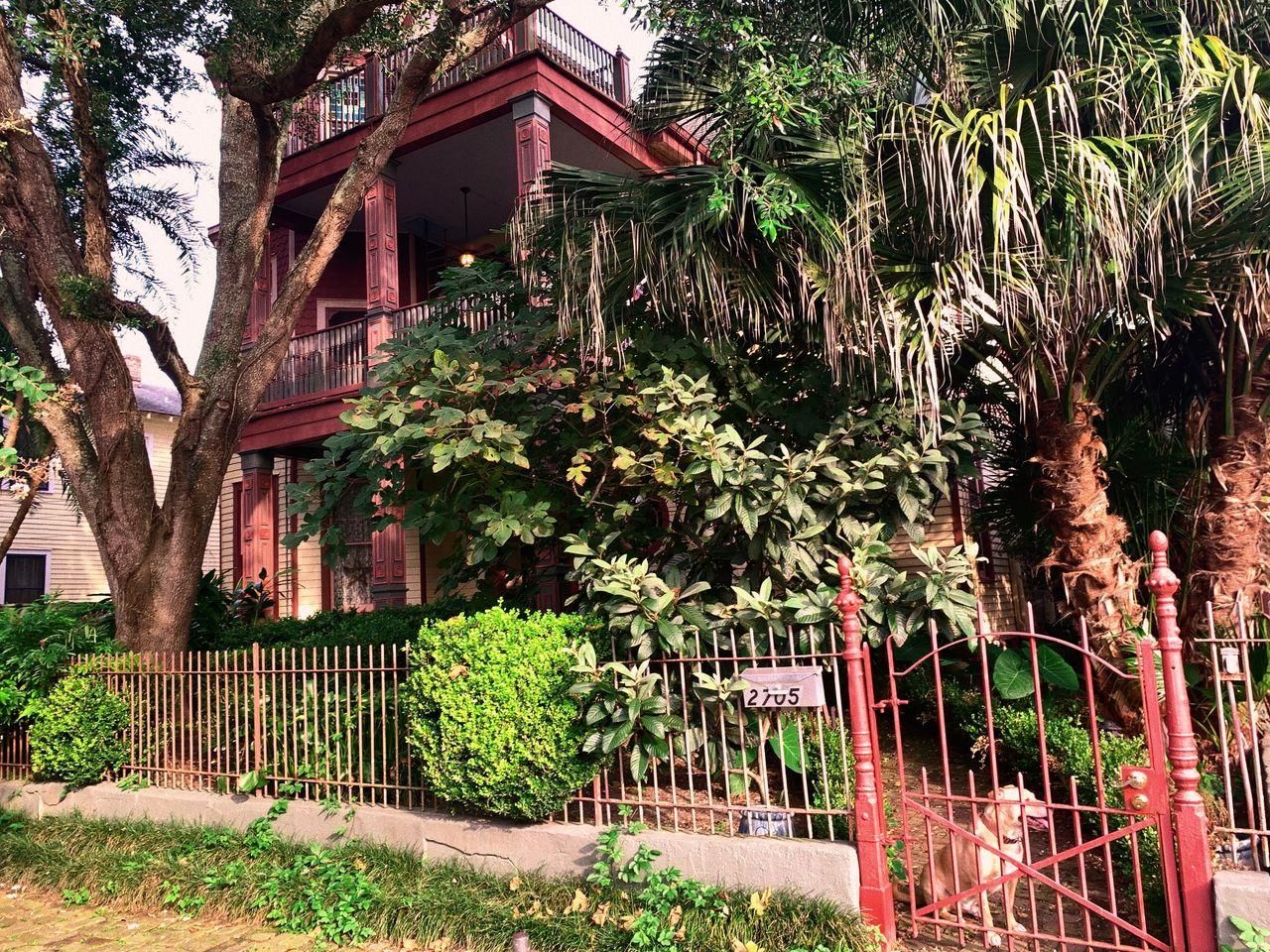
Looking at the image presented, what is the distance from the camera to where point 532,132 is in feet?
36.2

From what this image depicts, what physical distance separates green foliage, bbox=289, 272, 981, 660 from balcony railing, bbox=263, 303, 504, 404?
533 centimetres

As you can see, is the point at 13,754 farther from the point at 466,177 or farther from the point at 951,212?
the point at 466,177

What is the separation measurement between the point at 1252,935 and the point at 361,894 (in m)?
4.52

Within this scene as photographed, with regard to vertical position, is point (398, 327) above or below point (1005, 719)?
above

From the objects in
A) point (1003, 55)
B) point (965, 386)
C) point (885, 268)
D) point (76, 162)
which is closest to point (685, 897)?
point (885, 268)

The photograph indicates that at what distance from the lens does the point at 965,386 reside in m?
7.92

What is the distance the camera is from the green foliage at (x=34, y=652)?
26.0ft

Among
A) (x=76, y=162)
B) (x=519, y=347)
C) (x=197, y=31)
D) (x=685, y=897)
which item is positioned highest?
(x=197, y=31)

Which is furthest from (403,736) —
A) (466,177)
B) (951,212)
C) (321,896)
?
(466,177)

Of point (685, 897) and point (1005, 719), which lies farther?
point (1005, 719)

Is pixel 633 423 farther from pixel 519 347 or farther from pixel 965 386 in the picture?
pixel 965 386

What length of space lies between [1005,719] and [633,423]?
341cm

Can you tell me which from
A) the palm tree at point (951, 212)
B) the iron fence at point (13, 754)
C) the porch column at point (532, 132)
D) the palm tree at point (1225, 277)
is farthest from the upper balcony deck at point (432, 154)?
the palm tree at point (1225, 277)

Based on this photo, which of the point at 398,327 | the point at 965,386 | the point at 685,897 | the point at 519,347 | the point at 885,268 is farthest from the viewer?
the point at 398,327
